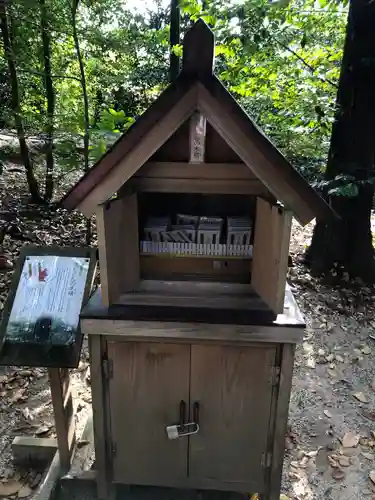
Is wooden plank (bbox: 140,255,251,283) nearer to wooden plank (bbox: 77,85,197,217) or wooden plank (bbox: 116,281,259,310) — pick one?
wooden plank (bbox: 116,281,259,310)

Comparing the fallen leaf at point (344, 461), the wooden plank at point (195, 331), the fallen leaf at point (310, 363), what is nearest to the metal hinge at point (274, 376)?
the wooden plank at point (195, 331)

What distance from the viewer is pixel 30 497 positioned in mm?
2453

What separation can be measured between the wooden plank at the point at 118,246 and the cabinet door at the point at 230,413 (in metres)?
0.52

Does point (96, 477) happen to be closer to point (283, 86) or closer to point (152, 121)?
point (152, 121)

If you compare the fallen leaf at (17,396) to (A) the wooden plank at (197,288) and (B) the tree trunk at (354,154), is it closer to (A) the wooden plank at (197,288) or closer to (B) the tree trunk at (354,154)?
(A) the wooden plank at (197,288)

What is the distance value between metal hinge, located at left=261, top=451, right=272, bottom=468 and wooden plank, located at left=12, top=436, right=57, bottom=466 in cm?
139

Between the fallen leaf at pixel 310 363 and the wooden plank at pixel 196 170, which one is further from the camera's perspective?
the fallen leaf at pixel 310 363

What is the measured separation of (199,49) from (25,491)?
2.78m

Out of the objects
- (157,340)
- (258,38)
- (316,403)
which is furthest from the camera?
(258,38)

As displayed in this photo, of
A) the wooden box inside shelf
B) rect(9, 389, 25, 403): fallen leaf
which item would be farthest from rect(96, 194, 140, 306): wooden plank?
rect(9, 389, 25, 403): fallen leaf

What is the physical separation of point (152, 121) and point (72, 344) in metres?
1.25

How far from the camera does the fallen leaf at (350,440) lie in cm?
296

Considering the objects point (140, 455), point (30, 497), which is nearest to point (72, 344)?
point (140, 455)

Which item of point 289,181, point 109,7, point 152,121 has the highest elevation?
point 109,7
